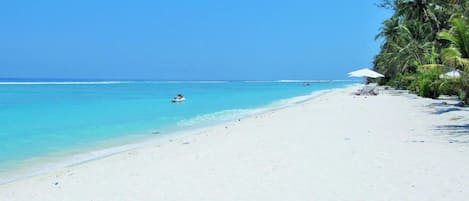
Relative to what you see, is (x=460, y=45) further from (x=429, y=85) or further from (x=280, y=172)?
(x=280, y=172)

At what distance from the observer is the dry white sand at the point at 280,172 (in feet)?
14.6

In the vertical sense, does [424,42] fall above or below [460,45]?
above

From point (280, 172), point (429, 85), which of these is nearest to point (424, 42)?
point (429, 85)

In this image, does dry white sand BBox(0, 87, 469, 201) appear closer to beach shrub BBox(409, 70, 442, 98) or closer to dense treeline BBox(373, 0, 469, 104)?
dense treeline BBox(373, 0, 469, 104)

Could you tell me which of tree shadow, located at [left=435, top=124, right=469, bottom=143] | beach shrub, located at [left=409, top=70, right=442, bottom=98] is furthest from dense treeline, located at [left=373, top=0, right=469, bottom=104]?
tree shadow, located at [left=435, top=124, right=469, bottom=143]

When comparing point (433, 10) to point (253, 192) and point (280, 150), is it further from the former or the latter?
point (253, 192)

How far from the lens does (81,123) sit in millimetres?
14727

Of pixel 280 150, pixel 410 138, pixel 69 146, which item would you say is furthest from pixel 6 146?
pixel 410 138

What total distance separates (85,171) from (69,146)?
357cm

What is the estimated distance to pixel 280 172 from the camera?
5.35 metres

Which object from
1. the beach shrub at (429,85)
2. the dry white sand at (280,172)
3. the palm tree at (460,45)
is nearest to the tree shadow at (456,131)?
the dry white sand at (280,172)

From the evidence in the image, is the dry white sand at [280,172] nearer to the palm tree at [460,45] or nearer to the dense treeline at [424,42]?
the palm tree at [460,45]

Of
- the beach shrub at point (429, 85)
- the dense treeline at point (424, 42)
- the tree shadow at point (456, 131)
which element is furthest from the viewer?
the beach shrub at point (429, 85)

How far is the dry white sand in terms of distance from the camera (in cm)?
446
